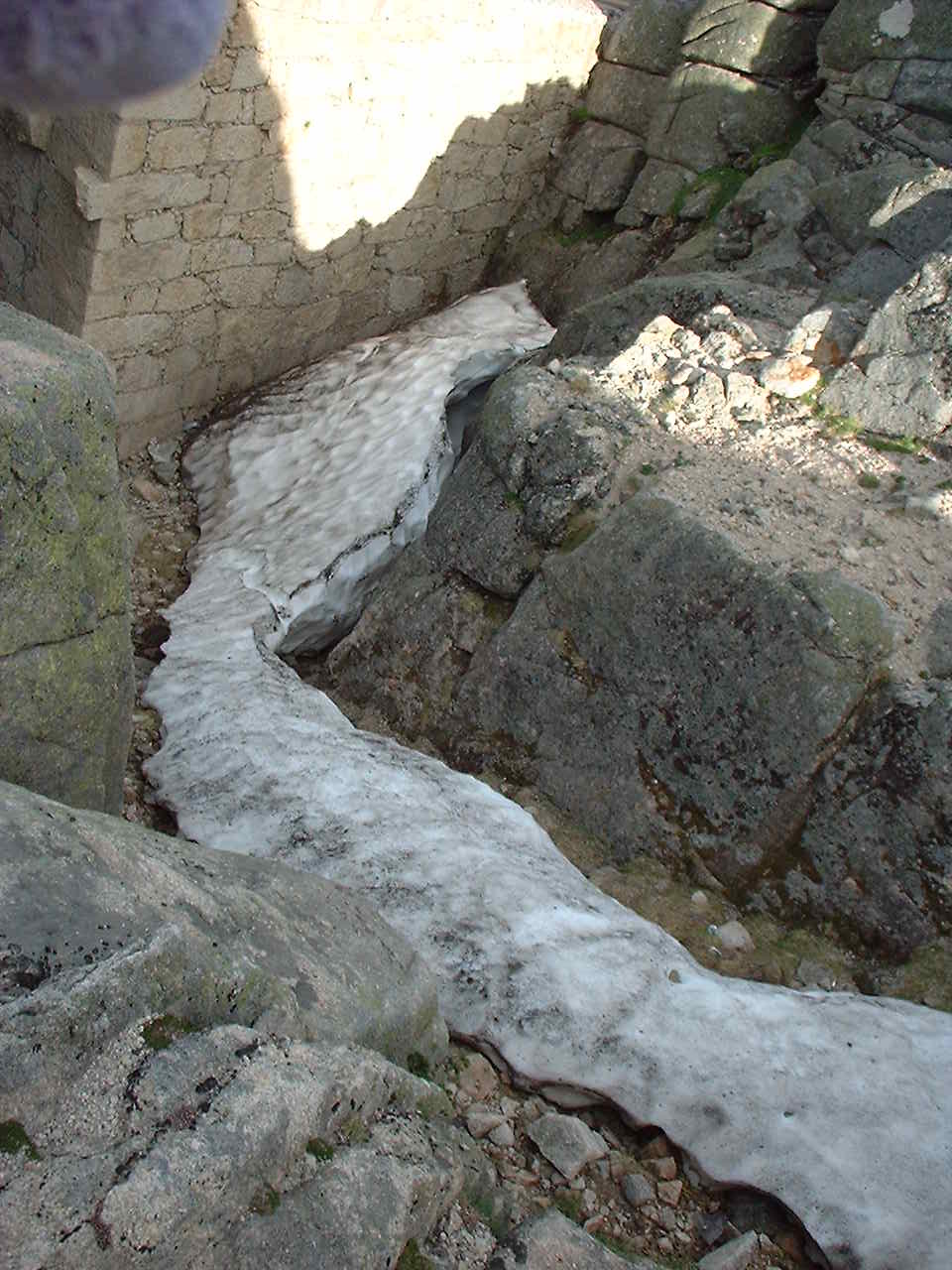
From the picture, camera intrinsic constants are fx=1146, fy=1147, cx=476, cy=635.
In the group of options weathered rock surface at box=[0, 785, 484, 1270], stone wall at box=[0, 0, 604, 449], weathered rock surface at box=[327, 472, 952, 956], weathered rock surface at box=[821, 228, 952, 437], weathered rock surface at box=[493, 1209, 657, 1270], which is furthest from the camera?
stone wall at box=[0, 0, 604, 449]

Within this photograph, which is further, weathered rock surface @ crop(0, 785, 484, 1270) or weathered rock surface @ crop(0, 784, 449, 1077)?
weathered rock surface @ crop(0, 784, 449, 1077)

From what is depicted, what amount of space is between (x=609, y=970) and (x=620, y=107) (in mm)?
5484

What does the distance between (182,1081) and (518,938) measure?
1.35 meters

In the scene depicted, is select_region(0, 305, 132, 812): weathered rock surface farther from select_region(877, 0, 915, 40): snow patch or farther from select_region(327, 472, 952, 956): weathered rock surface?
select_region(877, 0, 915, 40): snow patch

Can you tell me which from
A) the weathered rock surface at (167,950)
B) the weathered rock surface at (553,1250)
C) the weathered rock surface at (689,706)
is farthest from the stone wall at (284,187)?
the weathered rock surface at (553,1250)

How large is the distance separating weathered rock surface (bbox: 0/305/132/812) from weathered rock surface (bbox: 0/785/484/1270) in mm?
559

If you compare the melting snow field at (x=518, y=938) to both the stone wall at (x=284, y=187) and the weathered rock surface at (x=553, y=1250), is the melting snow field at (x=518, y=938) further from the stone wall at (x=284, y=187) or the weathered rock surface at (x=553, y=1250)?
the stone wall at (x=284, y=187)

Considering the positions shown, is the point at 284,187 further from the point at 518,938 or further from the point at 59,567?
the point at 518,938

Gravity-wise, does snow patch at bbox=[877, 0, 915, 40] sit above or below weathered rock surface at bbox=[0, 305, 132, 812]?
above

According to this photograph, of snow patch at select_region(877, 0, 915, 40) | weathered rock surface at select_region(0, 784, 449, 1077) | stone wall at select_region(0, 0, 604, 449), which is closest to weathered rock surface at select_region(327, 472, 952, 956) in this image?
weathered rock surface at select_region(0, 784, 449, 1077)

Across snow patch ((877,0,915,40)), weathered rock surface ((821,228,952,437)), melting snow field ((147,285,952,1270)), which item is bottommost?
melting snow field ((147,285,952,1270))

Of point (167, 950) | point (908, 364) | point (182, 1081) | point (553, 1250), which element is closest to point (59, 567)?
point (167, 950)

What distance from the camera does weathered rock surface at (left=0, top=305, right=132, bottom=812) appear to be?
2.29 m

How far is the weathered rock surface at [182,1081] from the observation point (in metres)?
1.32
